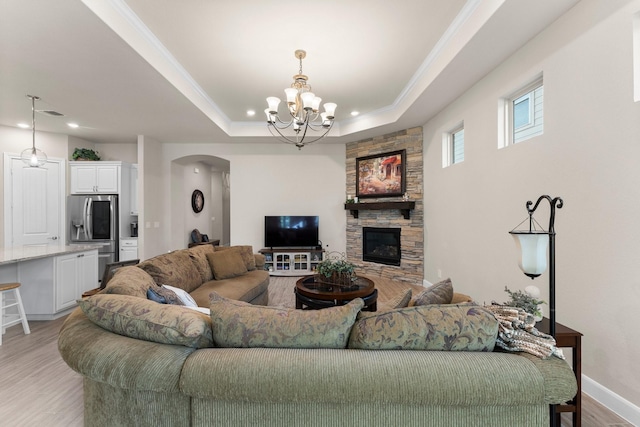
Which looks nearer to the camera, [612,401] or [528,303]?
[528,303]

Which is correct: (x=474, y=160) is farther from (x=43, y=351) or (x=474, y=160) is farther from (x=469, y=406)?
(x=43, y=351)

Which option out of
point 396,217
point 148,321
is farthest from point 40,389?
point 396,217

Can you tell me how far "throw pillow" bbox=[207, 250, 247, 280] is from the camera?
3584 millimetres

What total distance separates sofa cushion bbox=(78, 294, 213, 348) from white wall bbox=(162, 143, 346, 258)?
4815 millimetres

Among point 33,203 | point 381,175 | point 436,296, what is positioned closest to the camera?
point 436,296

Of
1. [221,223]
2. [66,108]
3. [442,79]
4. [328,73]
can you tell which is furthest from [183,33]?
[221,223]

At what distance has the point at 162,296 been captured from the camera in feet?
6.41

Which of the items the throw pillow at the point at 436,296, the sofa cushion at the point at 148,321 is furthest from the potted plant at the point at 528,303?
the sofa cushion at the point at 148,321

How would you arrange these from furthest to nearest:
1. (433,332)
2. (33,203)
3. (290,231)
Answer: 1. (290,231)
2. (33,203)
3. (433,332)

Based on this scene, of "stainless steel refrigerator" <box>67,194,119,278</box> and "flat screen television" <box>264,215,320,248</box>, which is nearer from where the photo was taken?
"stainless steel refrigerator" <box>67,194,119,278</box>

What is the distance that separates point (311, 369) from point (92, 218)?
5985mm

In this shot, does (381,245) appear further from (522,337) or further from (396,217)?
(522,337)

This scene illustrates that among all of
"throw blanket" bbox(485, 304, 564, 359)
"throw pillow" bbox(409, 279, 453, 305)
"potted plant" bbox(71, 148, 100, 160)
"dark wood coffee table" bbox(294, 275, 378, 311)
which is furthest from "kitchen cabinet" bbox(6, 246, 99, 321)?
"throw blanket" bbox(485, 304, 564, 359)

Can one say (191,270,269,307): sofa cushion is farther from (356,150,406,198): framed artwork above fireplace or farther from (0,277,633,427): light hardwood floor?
(356,150,406,198): framed artwork above fireplace
